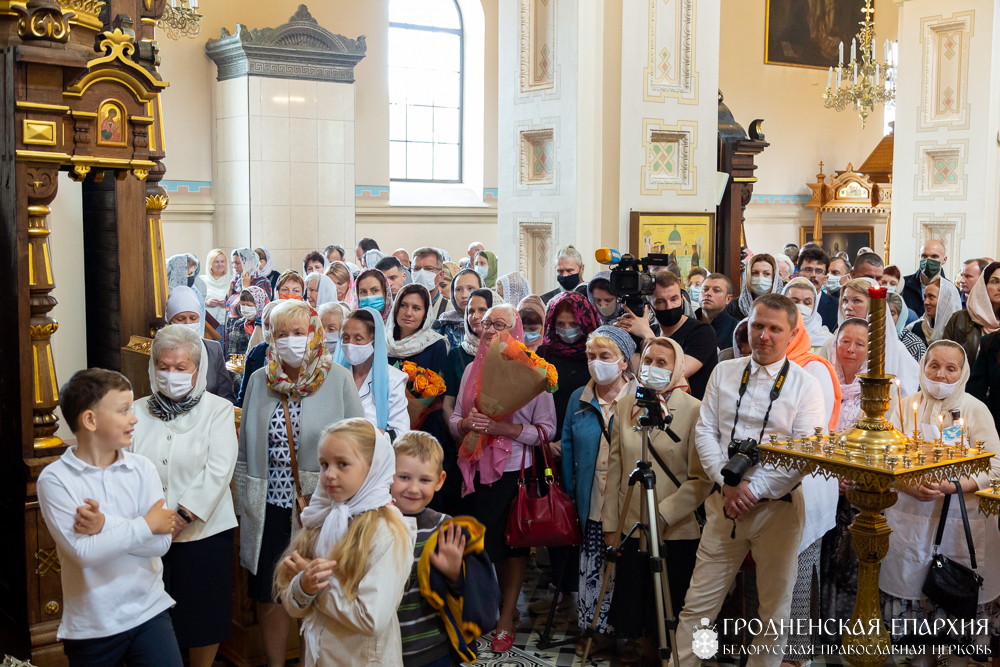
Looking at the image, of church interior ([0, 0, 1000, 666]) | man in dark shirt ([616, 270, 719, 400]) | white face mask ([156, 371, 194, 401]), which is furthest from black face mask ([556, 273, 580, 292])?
white face mask ([156, 371, 194, 401])

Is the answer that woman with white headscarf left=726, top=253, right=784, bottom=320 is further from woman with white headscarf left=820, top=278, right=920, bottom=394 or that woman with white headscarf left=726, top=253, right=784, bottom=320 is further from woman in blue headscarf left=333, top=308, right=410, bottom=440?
Answer: woman in blue headscarf left=333, top=308, right=410, bottom=440

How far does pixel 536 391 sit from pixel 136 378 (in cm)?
195

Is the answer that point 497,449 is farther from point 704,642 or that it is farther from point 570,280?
point 570,280

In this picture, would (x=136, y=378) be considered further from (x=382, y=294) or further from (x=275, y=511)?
(x=382, y=294)

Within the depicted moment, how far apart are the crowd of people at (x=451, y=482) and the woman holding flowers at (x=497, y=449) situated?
0.01 metres

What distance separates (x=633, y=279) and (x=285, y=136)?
9.23 metres

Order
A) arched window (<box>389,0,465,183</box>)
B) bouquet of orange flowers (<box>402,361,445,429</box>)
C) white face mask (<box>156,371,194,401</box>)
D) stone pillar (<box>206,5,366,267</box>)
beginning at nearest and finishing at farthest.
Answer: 1. white face mask (<box>156,371,194,401</box>)
2. bouquet of orange flowers (<box>402,361,445,429</box>)
3. stone pillar (<box>206,5,366,267</box>)
4. arched window (<box>389,0,465,183</box>)

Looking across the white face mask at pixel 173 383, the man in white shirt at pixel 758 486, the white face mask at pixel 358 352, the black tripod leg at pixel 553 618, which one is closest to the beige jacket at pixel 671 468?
the man in white shirt at pixel 758 486

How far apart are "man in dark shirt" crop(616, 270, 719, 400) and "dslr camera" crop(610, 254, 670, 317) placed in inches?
17.2

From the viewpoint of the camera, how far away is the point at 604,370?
4.94 metres

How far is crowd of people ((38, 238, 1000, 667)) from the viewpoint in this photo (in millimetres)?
3174

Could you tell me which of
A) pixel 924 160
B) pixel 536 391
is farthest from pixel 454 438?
pixel 924 160

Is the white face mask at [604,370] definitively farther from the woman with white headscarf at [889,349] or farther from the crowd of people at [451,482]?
the woman with white headscarf at [889,349]

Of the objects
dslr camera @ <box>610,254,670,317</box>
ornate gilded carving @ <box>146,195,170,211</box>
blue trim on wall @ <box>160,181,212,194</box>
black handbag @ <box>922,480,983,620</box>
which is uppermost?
blue trim on wall @ <box>160,181,212,194</box>
